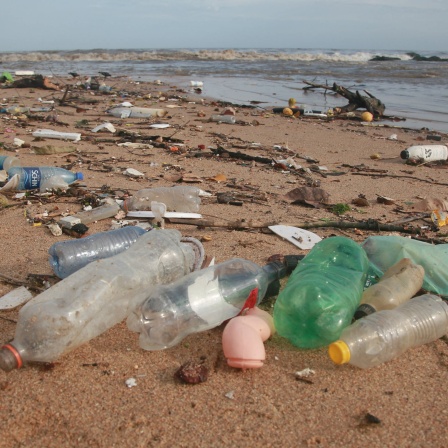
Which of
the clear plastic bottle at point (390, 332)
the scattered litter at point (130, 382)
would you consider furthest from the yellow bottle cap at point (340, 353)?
the scattered litter at point (130, 382)

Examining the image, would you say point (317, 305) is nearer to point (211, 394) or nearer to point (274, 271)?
point (274, 271)

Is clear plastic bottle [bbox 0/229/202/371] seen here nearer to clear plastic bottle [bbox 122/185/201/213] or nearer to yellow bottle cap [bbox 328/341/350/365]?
yellow bottle cap [bbox 328/341/350/365]

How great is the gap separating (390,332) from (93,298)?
3.92ft

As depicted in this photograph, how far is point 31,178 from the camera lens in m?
→ 3.87

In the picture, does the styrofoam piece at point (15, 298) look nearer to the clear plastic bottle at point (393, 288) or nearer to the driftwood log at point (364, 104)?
the clear plastic bottle at point (393, 288)

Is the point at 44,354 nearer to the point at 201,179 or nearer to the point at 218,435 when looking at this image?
the point at 218,435

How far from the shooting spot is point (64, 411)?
5.17 ft

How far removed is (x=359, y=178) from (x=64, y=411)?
13.2 ft

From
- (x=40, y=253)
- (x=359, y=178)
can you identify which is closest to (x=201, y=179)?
(x=359, y=178)

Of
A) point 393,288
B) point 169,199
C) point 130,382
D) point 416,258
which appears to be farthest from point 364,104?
point 130,382

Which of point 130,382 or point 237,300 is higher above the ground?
point 237,300

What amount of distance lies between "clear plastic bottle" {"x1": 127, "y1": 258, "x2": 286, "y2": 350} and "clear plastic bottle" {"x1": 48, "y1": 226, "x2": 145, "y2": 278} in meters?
0.63

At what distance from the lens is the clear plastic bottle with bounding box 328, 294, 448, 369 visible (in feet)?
5.81

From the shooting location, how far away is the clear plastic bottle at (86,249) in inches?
95.2
